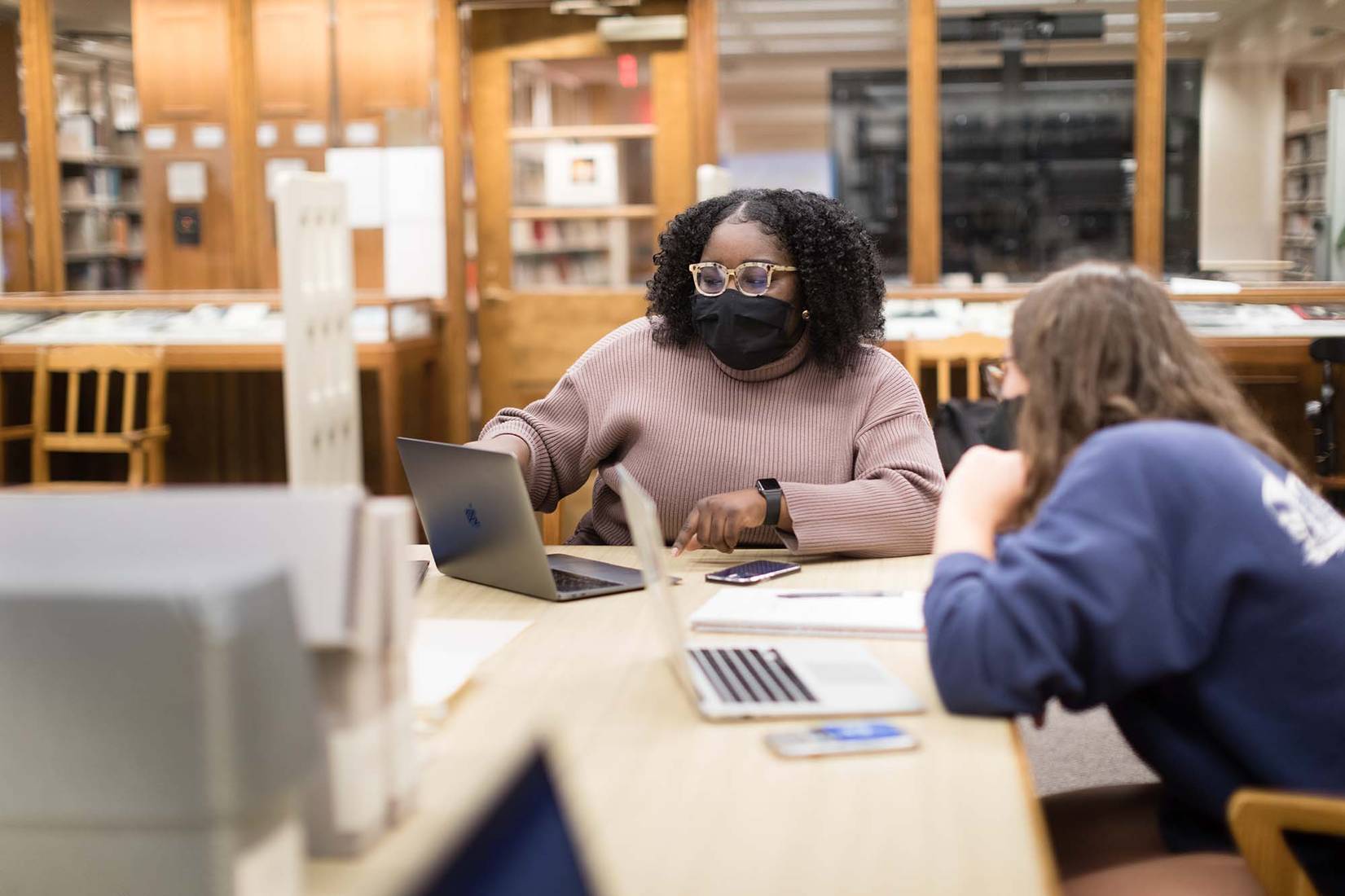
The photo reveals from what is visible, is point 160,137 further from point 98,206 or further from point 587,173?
point 587,173

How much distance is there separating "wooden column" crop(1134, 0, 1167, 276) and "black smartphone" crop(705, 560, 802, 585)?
4294mm

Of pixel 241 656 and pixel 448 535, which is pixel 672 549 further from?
pixel 241 656

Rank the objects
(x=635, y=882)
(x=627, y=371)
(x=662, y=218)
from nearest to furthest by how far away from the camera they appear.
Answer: (x=635, y=882)
(x=627, y=371)
(x=662, y=218)

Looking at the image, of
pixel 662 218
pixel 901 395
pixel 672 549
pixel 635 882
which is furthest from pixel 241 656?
pixel 662 218

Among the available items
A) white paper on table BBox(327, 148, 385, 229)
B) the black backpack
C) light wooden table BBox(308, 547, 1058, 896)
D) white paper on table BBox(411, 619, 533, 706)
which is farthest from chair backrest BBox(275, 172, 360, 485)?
white paper on table BBox(327, 148, 385, 229)

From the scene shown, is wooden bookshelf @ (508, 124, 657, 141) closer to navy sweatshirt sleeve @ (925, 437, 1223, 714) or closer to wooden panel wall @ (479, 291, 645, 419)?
wooden panel wall @ (479, 291, 645, 419)

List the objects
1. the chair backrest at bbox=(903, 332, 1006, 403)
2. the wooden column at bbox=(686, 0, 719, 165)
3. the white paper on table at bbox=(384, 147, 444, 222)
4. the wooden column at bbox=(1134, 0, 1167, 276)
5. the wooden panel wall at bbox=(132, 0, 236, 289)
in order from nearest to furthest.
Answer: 1. the chair backrest at bbox=(903, 332, 1006, 403)
2. the wooden column at bbox=(1134, 0, 1167, 276)
3. the wooden column at bbox=(686, 0, 719, 165)
4. the white paper on table at bbox=(384, 147, 444, 222)
5. the wooden panel wall at bbox=(132, 0, 236, 289)

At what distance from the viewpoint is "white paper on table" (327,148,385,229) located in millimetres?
6309

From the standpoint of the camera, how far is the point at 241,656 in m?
0.69

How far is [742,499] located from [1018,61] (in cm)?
464

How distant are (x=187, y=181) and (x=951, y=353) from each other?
3.64 m

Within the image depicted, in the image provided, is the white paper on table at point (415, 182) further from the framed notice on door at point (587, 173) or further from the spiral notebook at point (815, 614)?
the spiral notebook at point (815, 614)

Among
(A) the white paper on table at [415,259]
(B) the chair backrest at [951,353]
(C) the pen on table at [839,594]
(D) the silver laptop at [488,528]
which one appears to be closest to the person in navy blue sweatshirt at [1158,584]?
(C) the pen on table at [839,594]

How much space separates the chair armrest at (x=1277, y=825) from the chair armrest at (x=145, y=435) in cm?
478
